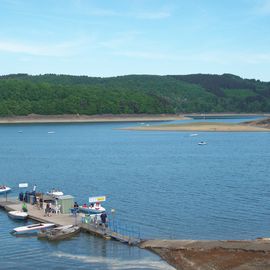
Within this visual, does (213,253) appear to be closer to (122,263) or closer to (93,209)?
(122,263)

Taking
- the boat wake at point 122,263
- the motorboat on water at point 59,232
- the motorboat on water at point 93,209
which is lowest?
the boat wake at point 122,263

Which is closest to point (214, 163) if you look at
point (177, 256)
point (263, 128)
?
point (177, 256)

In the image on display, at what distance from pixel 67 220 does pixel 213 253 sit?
1537cm

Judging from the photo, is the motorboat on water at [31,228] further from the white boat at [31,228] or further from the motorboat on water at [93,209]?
the motorboat on water at [93,209]

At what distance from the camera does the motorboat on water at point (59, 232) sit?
41.3 meters

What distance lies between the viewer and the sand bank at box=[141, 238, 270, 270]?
32406mm

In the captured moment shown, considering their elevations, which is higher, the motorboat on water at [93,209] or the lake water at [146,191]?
the motorboat on water at [93,209]

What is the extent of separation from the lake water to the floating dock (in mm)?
717

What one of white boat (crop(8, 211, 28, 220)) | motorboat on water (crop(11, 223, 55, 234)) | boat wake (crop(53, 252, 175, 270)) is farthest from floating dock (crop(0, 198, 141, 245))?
boat wake (crop(53, 252, 175, 270))

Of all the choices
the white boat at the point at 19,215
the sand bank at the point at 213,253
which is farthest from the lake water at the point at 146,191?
the sand bank at the point at 213,253

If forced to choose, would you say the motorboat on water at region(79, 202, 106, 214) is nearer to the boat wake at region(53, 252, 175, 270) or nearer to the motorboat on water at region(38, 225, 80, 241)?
the motorboat on water at region(38, 225, 80, 241)

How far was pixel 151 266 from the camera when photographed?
34000mm

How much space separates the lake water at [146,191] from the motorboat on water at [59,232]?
0.69 metres

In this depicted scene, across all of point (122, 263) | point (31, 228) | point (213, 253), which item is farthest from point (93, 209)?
point (213, 253)
